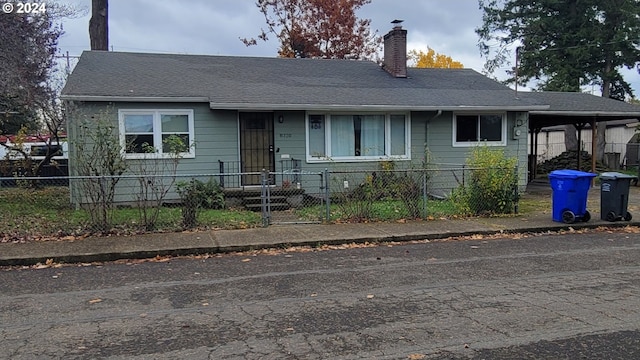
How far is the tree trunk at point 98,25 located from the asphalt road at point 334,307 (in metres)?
14.4

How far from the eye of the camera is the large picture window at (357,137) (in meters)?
13.7

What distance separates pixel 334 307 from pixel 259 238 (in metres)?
3.51

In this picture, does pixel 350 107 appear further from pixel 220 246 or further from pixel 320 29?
pixel 320 29

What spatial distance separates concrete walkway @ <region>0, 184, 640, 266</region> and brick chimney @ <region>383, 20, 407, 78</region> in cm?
789

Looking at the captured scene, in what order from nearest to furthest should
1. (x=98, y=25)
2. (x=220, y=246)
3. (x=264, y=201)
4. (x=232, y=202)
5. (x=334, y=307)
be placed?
1. (x=334, y=307)
2. (x=220, y=246)
3. (x=264, y=201)
4. (x=232, y=202)
5. (x=98, y=25)

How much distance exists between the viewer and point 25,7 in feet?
43.2

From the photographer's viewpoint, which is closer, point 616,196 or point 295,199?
point 616,196

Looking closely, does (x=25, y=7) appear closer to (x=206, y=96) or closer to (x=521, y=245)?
(x=206, y=96)

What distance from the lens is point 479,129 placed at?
585 inches

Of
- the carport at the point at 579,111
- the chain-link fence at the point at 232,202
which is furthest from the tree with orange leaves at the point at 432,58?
the chain-link fence at the point at 232,202

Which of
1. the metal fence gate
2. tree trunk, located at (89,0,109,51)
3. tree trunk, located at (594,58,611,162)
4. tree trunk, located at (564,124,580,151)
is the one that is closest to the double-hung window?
the metal fence gate

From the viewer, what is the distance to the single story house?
12.2m

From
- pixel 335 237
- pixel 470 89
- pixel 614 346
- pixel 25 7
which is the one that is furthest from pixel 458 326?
pixel 25 7

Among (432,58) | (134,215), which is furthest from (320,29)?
(134,215)
